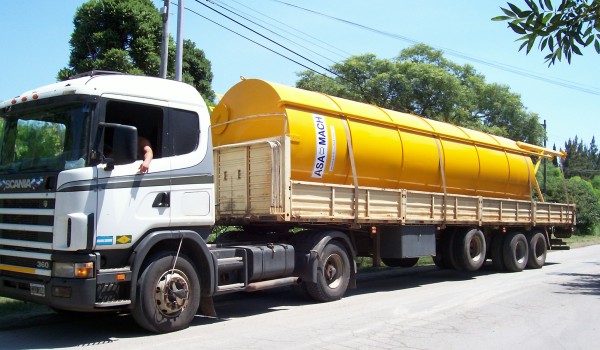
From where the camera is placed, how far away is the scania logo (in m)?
6.35

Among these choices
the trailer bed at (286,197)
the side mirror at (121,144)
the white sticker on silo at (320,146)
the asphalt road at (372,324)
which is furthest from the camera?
the white sticker on silo at (320,146)

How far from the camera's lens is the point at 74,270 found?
6047 mm

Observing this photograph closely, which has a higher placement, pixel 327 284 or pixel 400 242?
pixel 400 242

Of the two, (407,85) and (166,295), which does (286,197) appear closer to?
(166,295)

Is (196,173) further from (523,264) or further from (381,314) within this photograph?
(523,264)

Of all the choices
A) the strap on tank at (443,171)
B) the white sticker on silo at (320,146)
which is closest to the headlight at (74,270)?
the white sticker on silo at (320,146)

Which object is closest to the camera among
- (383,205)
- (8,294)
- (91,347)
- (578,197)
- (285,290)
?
(91,347)

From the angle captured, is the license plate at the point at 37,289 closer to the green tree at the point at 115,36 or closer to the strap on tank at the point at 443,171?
the strap on tank at the point at 443,171

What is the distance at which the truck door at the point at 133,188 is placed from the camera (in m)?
6.34

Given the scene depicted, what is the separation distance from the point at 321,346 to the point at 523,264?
425 inches

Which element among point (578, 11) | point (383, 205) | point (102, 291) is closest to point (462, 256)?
point (383, 205)

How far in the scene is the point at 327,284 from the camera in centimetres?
951

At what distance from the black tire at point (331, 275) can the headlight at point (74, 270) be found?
158 inches

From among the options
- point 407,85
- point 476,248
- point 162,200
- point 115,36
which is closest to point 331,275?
point 162,200
